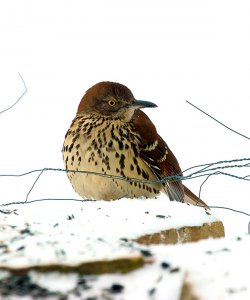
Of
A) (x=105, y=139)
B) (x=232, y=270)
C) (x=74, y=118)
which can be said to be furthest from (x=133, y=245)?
(x=74, y=118)

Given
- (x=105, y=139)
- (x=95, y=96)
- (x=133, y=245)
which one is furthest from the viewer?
(x=95, y=96)

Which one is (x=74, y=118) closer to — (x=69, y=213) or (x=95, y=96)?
(x=95, y=96)

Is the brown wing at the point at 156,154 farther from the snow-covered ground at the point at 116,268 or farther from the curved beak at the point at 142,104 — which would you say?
the snow-covered ground at the point at 116,268

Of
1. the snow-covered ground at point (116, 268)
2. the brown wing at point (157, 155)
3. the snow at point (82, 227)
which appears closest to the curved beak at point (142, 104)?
the brown wing at point (157, 155)

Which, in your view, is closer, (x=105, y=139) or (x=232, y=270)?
(x=232, y=270)

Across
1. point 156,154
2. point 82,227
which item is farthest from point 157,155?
point 82,227

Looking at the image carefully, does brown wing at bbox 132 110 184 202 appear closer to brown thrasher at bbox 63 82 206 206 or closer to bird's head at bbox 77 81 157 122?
brown thrasher at bbox 63 82 206 206

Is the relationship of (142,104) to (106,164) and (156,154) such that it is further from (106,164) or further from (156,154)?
(106,164)
